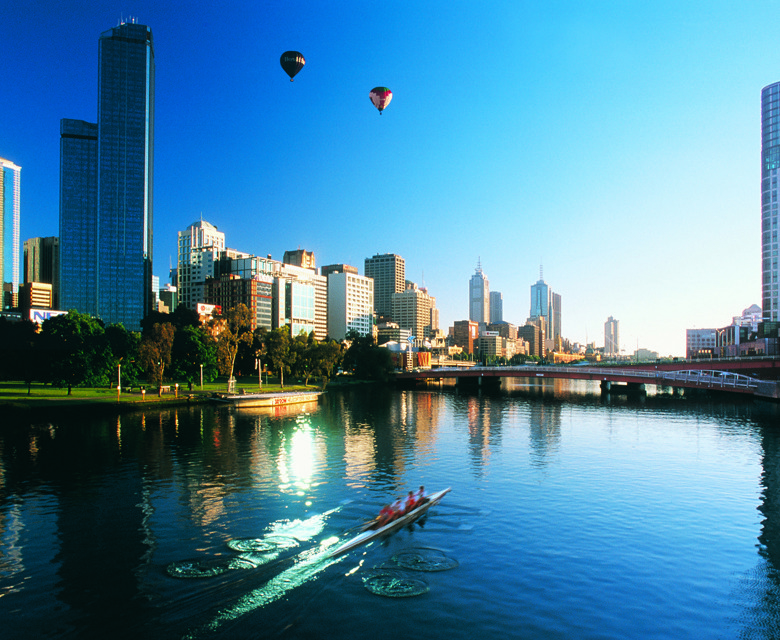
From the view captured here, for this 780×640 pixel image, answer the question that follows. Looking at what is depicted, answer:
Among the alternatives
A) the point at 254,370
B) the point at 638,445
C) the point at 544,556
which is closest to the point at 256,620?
the point at 544,556

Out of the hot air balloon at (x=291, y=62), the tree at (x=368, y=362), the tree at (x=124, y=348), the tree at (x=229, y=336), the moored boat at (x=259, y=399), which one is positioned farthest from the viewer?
the tree at (x=368, y=362)

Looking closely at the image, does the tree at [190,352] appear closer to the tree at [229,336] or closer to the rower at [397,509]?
the tree at [229,336]

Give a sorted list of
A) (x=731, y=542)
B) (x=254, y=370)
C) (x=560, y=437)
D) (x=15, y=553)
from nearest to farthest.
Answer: (x=15, y=553) → (x=731, y=542) → (x=560, y=437) → (x=254, y=370)

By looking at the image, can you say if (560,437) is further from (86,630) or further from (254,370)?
(254,370)

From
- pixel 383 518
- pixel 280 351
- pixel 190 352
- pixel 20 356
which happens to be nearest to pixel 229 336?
pixel 190 352

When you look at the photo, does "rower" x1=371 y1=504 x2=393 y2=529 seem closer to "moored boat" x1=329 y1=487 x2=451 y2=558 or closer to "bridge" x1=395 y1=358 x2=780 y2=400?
"moored boat" x1=329 y1=487 x2=451 y2=558

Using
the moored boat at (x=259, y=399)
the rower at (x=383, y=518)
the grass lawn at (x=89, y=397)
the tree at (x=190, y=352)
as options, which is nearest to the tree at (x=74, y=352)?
the grass lawn at (x=89, y=397)
